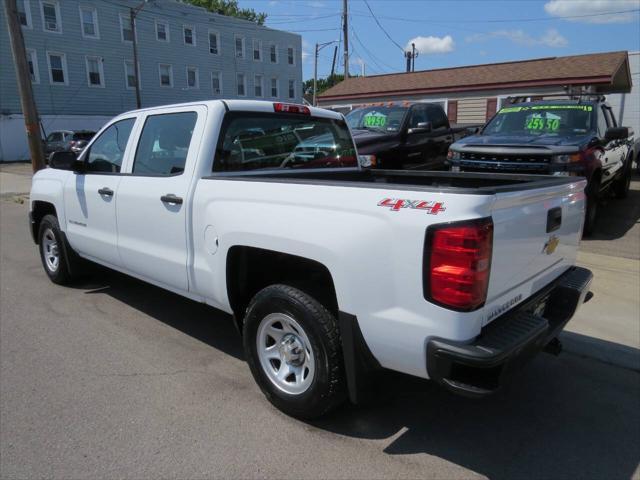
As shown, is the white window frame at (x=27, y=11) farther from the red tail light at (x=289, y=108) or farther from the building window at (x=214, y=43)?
the red tail light at (x=289, y=108)

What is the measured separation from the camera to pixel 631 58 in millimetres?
18500

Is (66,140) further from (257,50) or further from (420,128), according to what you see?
(420,128)

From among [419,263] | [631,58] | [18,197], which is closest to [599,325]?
[419,263]

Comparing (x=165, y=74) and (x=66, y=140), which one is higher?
(x=165, y=74)

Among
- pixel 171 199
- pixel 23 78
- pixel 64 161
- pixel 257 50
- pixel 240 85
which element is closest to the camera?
pixel 171 199

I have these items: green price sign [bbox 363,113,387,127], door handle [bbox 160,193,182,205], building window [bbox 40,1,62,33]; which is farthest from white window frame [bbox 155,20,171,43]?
door handle [bbox 160,193,182,205]

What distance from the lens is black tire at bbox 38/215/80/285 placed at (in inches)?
206

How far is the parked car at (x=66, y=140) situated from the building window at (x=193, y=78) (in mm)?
12156

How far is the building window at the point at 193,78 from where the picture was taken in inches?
1355

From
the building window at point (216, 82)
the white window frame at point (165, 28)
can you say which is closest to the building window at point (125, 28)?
the white window frame at point (165, 28)

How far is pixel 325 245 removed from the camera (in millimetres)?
2613

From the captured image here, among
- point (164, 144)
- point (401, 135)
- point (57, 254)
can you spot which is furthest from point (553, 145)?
point (57, 254)

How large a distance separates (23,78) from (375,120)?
840 cm

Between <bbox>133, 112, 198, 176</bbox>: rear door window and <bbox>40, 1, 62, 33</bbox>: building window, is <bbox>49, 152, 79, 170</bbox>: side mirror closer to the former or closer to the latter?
<bbox>133, 112, 198, 176</bbox>: rear door window
